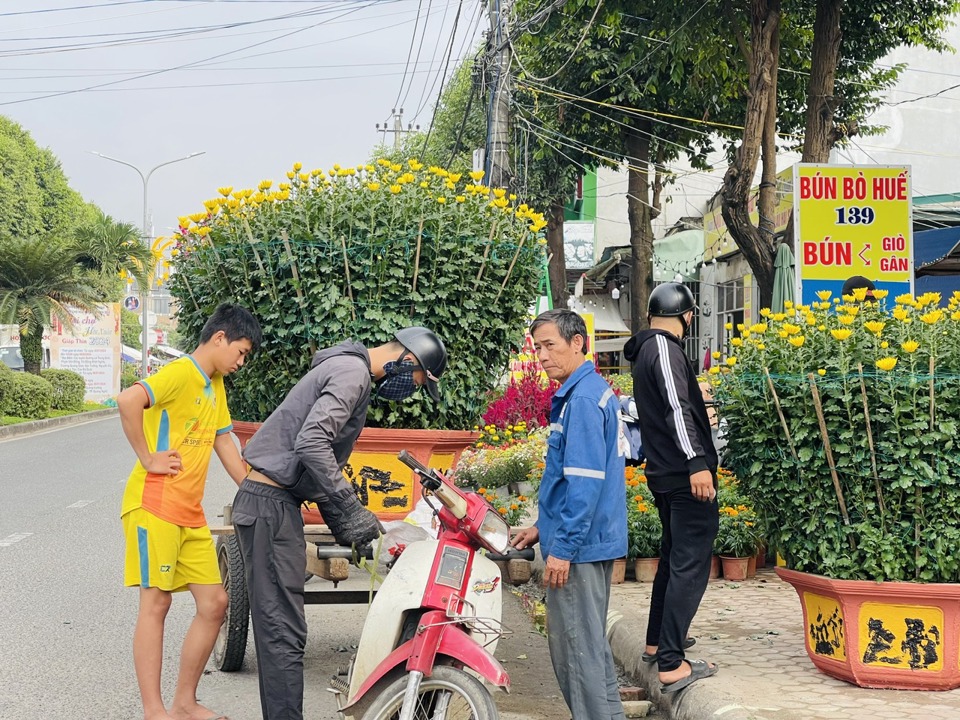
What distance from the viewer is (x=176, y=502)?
4652 mm

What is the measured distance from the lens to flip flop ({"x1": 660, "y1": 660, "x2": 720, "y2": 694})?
4938 mm

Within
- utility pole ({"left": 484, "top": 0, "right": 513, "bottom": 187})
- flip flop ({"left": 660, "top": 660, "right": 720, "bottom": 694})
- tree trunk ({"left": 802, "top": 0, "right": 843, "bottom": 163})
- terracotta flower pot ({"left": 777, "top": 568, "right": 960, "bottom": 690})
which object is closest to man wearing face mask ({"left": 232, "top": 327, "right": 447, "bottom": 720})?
flip flop ({"left": 660, "top": 660, "right": 720, "bottom": 694})

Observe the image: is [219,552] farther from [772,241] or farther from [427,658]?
[772,241]

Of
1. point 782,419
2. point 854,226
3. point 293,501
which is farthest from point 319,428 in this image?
point 854,226

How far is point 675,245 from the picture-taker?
2584 cm

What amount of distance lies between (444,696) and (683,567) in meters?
1.57

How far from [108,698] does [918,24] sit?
13.5m

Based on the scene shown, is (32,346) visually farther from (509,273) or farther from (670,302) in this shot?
(670,302)

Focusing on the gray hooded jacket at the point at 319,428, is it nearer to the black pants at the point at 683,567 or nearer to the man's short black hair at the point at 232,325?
the man's short black hair at the point at 232,325

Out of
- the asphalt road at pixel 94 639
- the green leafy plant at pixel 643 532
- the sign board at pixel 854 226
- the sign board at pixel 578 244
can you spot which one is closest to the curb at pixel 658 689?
the asphalt road at pixel 94 639

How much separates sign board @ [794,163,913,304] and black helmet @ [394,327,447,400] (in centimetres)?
576

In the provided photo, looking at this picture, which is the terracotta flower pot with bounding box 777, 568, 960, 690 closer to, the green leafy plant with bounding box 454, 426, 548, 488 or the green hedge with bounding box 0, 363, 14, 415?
the green leafy plant with bounding box 454, 426, 548, 488

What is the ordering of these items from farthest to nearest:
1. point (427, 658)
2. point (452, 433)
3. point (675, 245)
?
point (675, 245) → point (452, 433) → point (427, 658)

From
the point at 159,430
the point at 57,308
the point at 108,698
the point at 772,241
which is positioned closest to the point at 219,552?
the point at 108,698
